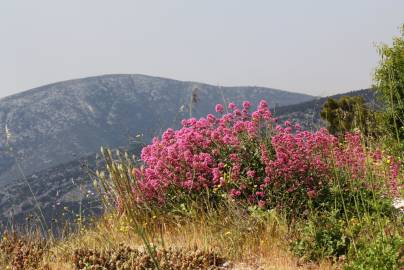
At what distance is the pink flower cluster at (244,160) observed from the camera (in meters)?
6.85

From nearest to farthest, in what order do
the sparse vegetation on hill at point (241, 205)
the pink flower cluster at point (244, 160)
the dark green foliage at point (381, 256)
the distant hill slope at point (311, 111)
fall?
the dark green foliage at point (381, 256) → the sparse vegetation on hill at point (241, 205) → the pink flower cluster at point (244, 160) → the distant hill slope at point (311, 111)

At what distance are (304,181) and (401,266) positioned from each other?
Answer: 119 inches

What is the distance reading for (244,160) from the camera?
23.9 ft

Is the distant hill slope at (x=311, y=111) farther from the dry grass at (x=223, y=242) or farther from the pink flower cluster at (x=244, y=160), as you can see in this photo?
the dry grass at (x=223, y=242)

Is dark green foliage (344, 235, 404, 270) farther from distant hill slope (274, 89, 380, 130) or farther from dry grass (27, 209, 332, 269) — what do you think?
distant hill slope (274, 89, 380, 130)

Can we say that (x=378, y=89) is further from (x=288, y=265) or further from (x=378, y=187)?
(x=288, y=265)

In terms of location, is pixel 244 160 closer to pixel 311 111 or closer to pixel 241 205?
pixel 241 205

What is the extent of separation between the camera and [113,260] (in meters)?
5.43

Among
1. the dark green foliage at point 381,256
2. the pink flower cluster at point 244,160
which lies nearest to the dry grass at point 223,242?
the pink flower cluster at point 244,160

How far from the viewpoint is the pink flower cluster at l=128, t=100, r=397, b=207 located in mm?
6852

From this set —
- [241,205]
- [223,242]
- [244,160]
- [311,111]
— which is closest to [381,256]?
[223,242]

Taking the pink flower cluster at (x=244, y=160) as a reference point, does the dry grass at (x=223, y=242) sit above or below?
below

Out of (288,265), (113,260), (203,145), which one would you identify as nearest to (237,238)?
(288,265)

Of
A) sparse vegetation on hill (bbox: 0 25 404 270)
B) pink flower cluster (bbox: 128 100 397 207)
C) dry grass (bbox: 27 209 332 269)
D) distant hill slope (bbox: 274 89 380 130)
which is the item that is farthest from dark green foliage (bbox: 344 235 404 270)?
distant hill slope (bbox: 274 89 380 130)
